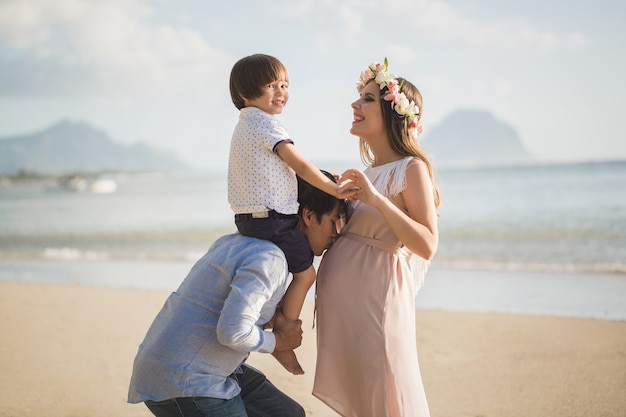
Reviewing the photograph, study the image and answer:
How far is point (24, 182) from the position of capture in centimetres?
7494

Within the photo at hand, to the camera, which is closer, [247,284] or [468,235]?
[247,284]

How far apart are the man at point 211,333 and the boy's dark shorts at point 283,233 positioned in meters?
0.09

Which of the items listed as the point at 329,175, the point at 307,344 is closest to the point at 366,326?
the point at 329,175

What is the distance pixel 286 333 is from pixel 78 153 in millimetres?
144116

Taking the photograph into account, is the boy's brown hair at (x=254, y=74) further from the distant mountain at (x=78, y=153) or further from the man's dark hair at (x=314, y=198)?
the distant mountain at (x=78, y=153)

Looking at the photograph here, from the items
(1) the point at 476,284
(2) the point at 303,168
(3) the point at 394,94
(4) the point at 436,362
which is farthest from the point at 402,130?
(1) the point at 476,284

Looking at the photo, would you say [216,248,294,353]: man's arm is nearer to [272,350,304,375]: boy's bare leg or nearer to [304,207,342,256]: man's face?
[272,350,304,375]: boy's bare leg

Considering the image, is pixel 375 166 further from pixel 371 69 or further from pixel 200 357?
pixel 200 357

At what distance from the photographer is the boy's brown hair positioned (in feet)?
9.49

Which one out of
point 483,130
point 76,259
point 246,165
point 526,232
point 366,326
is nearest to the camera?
point 246,165

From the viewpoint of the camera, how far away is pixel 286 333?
110 inches

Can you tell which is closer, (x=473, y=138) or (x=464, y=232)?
(x=464, y=232)

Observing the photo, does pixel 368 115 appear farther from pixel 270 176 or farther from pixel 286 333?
pixel 286 333

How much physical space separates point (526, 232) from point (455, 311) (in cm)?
915
